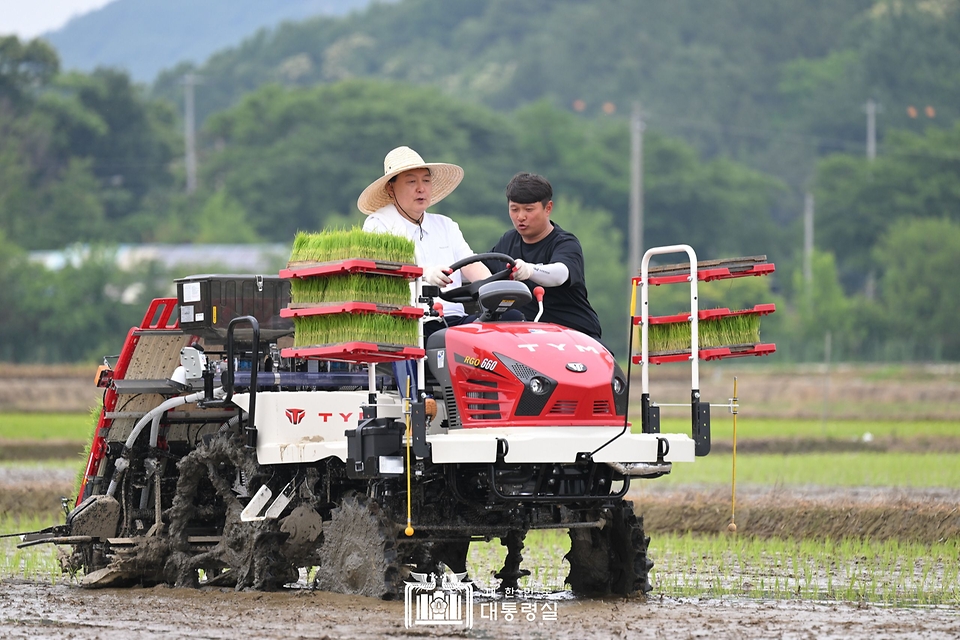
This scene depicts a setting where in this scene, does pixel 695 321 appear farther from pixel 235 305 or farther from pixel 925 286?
pixel 925 286

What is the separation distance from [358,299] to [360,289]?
0.05 metres

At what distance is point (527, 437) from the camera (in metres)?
8.81

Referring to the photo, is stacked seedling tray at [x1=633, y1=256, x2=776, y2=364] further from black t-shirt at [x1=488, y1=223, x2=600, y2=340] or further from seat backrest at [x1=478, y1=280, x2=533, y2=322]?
seat backrest at [x1=478, y1=280, x2=533, y2=322]

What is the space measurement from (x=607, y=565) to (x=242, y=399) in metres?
2.32

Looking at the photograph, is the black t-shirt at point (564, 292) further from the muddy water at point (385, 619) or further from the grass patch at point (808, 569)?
the grass patch at point (808, 569)

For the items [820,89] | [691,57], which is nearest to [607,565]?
[820,89]

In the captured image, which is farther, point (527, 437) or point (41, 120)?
point (41, 120)

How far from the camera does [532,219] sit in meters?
10.1

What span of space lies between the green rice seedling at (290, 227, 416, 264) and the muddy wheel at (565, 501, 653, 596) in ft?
6.82

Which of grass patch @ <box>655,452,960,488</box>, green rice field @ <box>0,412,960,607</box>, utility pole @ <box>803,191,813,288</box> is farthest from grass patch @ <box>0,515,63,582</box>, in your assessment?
utility pole @ <box>803,191,813,288</box>

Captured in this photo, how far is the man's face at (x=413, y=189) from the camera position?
10.3 metres

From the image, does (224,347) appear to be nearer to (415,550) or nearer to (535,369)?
(415,550)

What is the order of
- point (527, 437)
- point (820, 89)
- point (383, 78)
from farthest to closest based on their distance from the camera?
point (383, 78)
point (820, 89)
point (527, 437)

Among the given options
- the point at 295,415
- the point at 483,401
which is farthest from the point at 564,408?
the point at 295,415
